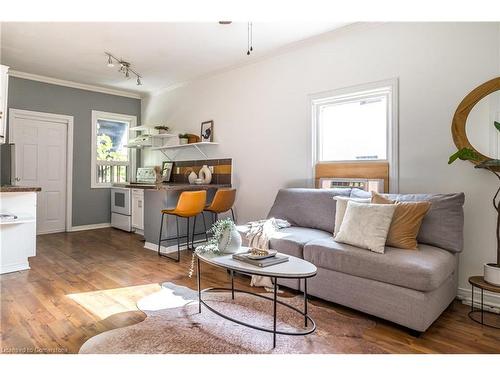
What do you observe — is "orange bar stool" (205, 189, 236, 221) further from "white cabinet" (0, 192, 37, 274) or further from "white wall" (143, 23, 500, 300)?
"white cabinet" (0, 192, 37, 274)

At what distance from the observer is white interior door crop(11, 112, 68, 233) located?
209 inches

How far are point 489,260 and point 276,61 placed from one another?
10.6 feet

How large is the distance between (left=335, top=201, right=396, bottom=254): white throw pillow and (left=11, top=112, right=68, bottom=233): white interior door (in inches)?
205

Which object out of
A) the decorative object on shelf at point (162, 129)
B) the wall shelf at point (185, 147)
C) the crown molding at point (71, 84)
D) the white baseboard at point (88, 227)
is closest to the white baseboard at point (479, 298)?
the wall shelf at point (185, 147)

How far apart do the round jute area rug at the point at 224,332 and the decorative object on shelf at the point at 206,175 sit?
2.62 meters

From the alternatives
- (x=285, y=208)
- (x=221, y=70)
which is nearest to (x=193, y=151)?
(x=221, y=70)

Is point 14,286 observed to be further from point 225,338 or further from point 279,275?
point 279,275

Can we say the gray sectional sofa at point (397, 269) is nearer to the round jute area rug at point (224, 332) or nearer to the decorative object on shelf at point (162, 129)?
the round jute area rug at point (224, 332)

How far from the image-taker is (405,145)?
3.06 m

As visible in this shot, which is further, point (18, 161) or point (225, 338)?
point (18, 161)

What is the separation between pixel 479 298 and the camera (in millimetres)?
2637

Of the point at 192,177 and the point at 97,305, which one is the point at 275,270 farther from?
the point at 192,177
